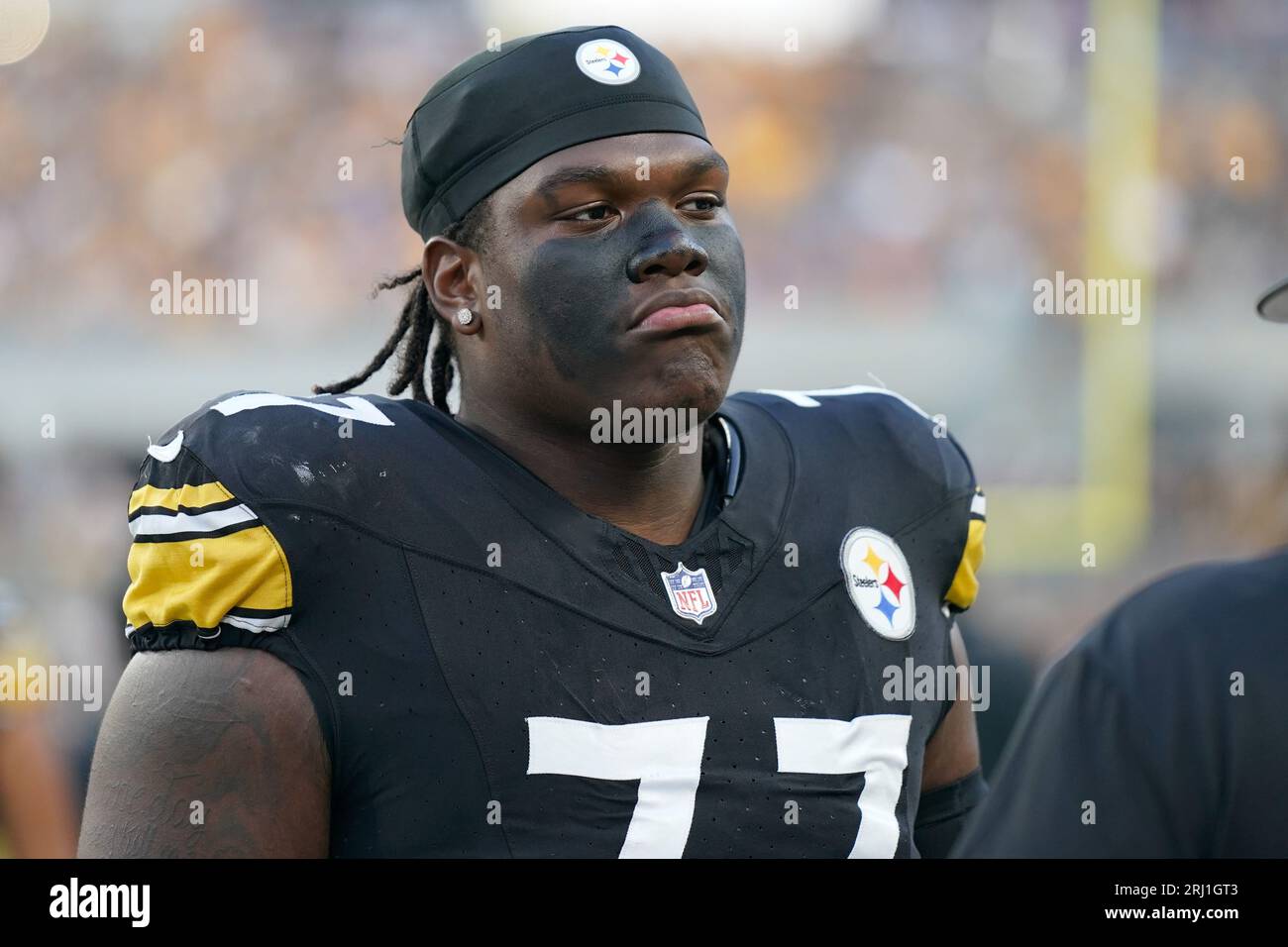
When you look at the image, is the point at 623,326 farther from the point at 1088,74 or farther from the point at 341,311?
the point at 1088,74

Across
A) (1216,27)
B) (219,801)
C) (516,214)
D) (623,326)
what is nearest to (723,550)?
(623,326)

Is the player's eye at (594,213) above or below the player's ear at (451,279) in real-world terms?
above

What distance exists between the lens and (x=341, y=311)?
5.28 m

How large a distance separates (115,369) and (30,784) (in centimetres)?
209

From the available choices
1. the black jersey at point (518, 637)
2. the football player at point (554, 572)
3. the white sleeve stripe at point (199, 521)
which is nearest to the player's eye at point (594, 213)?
the football player at point (554, 572)

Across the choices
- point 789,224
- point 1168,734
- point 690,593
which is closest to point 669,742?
point 690,593

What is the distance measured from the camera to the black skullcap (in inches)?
A: 74.4

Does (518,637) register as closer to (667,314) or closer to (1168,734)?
(667,314)

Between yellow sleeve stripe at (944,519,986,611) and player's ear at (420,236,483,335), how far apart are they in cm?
74

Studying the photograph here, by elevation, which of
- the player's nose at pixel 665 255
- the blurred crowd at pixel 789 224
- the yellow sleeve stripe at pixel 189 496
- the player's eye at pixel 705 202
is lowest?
the yellow sleeve stripe at pixel 189 496

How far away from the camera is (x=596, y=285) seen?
1.82 meters

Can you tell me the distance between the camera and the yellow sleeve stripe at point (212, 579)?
1.62 metres

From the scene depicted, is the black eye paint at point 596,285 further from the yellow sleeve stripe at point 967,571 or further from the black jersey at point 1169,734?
the black jersey at point 1169,734

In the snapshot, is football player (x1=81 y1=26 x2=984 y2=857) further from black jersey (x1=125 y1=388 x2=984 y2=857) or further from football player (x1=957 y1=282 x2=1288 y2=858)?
football player (x1=957 y1=282 x2=1288 y2=858)
